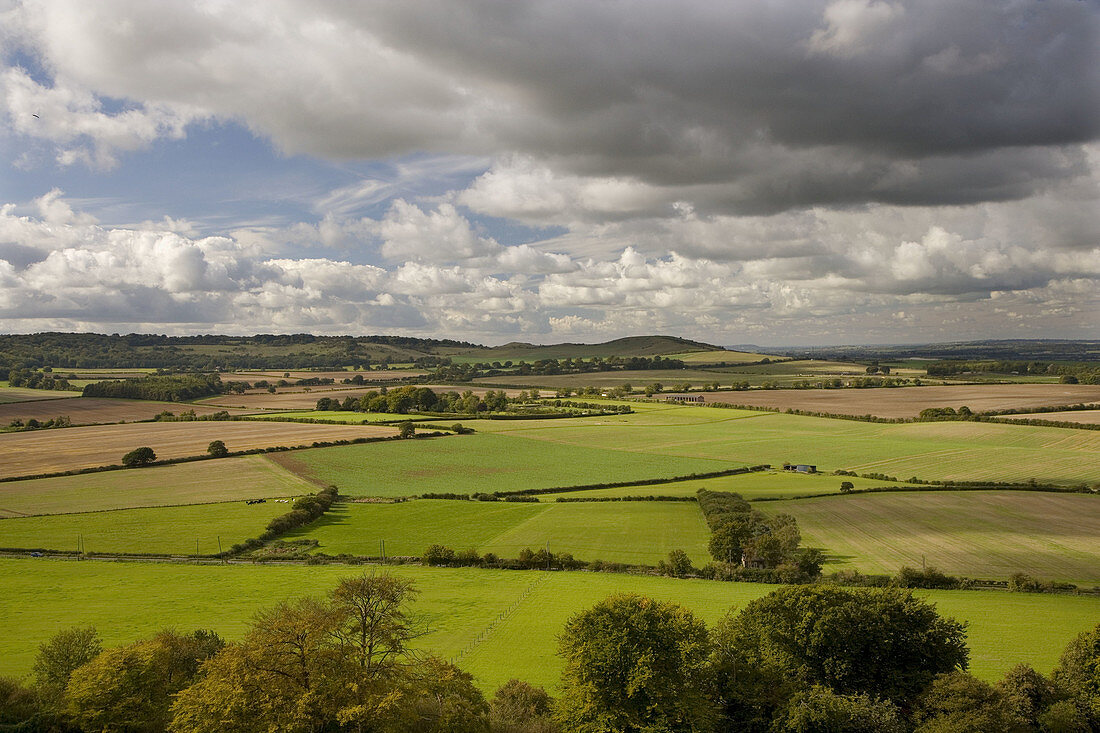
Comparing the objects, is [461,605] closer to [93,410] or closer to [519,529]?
[519,529]

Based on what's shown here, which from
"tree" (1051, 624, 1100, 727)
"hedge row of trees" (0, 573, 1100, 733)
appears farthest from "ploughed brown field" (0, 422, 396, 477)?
"tree" (1051, 624, 1100, 727)

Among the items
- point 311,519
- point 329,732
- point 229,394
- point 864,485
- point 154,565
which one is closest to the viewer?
point 329,732

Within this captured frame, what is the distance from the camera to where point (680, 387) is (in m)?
157

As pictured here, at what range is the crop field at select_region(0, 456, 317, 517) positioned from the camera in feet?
203

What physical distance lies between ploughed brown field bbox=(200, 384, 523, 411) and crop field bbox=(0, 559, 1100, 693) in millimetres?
86779

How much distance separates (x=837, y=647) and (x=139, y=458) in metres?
79.8

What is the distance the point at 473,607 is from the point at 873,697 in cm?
2123

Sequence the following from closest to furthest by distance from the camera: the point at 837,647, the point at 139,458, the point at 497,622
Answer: the point at 837,647, the point at 497,622, the point at 139,458

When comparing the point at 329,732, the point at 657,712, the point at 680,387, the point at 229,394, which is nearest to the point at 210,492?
the point at 329,732

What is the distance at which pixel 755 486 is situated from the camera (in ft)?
221

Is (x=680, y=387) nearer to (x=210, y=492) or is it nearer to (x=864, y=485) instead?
(x=864, y=485)

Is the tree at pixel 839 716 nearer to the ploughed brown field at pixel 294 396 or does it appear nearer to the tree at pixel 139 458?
the tree at pixel 139 458

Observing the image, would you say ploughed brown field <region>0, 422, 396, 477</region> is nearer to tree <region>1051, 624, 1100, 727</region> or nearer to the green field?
the green field

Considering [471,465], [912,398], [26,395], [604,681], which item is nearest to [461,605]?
[604,681]
